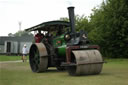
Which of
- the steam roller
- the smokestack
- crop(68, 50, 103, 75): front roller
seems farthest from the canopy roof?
crop(68, 50, 103, 75): front roller

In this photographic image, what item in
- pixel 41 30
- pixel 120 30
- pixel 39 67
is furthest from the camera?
pixel 120 30

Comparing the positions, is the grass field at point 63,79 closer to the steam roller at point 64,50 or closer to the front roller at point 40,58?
the steam roller at point 64,50

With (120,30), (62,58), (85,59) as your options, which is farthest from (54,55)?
(120,30)

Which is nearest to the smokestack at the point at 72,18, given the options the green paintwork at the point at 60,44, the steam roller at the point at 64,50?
the steam roller at the point at 64,50

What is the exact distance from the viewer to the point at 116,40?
24109 millimetres

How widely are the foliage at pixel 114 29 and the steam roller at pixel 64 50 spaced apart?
1118 centimetres

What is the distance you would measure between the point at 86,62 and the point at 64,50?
1506 millimetres

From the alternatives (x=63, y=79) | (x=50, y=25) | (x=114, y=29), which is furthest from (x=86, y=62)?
(x=114, y=29)

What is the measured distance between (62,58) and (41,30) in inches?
82.0

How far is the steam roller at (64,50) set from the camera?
10.1 meters

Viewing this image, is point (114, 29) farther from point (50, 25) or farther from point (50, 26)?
point (50, 25)

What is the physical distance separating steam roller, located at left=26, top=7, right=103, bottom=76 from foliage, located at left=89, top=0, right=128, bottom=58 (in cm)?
1118

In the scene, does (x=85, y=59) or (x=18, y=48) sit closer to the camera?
(x=85, y=59)

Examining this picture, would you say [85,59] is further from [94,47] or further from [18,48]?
[18,48]
